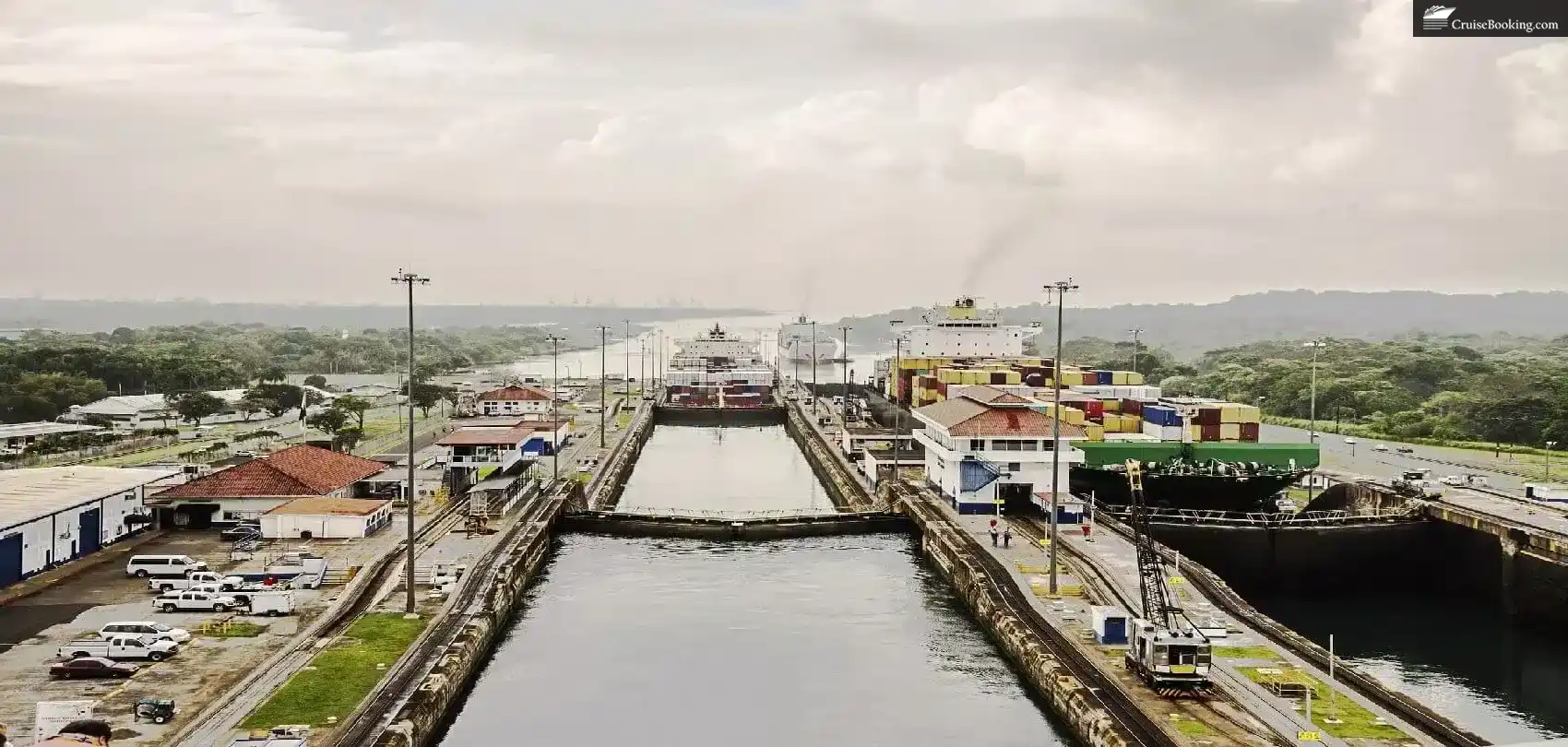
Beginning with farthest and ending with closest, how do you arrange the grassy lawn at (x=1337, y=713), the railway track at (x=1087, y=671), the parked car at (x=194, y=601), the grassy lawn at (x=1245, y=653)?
the parked car at (x=194, y=601), the grassy lawn at (x=1245, y=653), the railway track at (x=1087, y=671), the grassy lawn at (x=1337, y=713)

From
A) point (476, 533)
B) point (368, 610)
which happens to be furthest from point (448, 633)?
point (476, 533)

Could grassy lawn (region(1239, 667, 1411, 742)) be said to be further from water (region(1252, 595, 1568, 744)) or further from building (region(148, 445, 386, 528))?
building (region(148, 445, 386, 528))

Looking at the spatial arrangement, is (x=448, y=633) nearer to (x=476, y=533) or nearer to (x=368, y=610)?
(x=368, y=610)

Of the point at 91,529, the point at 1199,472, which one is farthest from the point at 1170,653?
the point at 91,529

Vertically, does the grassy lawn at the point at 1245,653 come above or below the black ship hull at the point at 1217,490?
below

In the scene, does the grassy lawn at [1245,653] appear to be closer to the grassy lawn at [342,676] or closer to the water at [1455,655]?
the water at [1455,655]

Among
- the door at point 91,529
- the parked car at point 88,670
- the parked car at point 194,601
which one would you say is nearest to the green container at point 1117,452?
the parked car at point 194,601

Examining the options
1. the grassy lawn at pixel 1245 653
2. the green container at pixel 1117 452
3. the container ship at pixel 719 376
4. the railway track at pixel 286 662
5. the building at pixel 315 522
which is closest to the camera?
the railway track at pixel 286 662
